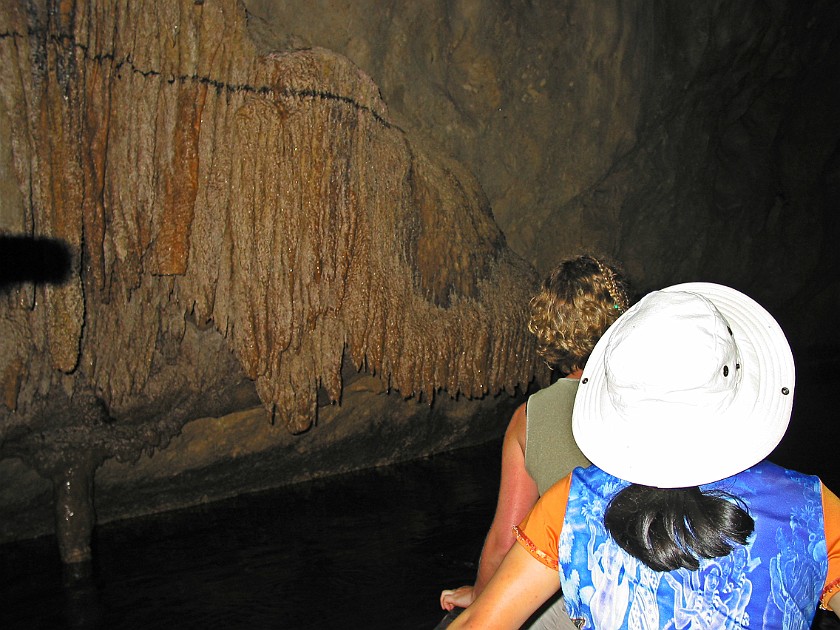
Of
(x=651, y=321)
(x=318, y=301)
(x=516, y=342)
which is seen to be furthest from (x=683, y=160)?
(x=651, y=321)

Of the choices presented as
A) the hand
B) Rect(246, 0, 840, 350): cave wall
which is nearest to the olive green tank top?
the hand

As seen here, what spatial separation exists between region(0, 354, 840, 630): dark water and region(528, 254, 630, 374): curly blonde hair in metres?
2.91

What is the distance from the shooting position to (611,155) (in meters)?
7.20

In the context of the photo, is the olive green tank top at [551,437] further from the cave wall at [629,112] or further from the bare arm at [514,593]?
the cave wall at [629,112]

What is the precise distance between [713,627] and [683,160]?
7491 mm

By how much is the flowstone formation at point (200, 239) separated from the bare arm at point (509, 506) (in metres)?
3.12

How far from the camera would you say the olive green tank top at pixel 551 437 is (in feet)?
6.13

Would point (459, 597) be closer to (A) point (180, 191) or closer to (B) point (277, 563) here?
(A) point (180, 191)

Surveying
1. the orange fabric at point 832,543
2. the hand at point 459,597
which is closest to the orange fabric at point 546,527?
the orange fabric at point 832,543

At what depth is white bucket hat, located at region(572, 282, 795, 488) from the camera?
119 cm

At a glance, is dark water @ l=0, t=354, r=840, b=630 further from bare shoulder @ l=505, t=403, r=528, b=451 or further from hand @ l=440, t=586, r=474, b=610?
bare shoulder @ l=505, t=403, r=528, b=451

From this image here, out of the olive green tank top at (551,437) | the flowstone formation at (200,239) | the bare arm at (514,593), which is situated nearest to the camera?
the bare arm at (514,593)

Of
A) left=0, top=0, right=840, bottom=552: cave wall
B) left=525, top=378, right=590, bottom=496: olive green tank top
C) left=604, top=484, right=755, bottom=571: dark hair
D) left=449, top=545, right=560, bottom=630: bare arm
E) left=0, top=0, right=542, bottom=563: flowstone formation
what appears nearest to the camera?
left=604, top=484, right=755, bottom=571: dark hair

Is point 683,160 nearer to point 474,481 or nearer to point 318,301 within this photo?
point 474,481
